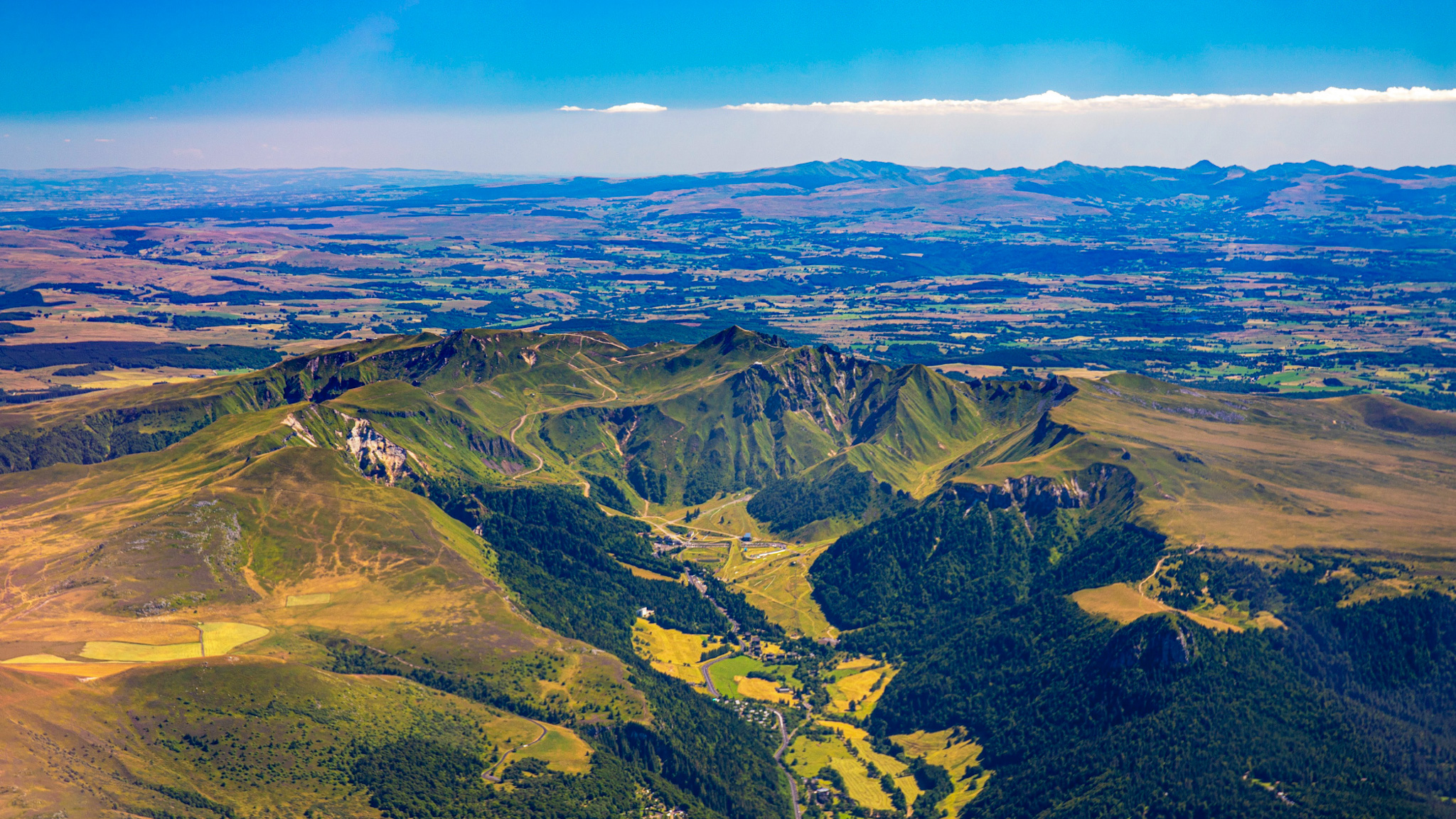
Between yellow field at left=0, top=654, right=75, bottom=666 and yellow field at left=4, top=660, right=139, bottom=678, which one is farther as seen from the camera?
yellow field at left=0, top=654, right=75, bottom=666

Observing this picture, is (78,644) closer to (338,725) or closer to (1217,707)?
(338,725)

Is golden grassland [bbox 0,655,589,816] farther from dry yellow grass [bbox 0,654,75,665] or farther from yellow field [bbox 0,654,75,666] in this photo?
yellow field [bbox 0,654,75,666]

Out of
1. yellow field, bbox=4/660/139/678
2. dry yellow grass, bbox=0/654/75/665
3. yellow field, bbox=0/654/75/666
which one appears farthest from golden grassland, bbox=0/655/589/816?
yellow field, bbox=0/654/75/666

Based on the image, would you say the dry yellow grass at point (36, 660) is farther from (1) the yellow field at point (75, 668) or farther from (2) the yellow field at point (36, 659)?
(1) the yellow field at point (75, 668)

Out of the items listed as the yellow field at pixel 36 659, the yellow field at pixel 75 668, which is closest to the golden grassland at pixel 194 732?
the yellow field at pixel 75 668

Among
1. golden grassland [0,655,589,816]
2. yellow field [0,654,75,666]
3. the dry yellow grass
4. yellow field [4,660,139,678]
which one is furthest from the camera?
yellow field [0,654,75,666]

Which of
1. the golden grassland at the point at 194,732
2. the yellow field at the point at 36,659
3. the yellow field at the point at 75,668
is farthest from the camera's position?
the yellow field at the point at 36,659

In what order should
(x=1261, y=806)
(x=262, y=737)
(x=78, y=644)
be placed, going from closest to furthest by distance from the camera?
(x=1261, y=806) → (x=262, y=737) → (x=78, y=644)

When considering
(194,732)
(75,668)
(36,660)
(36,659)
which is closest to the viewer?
(194,732)

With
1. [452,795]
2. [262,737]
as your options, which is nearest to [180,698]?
[262,737]

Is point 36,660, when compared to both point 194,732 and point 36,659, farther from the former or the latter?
point 194,732

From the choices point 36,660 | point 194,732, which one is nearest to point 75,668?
point 36,660
